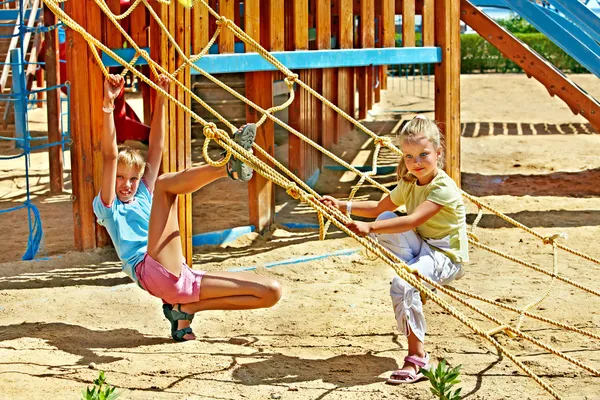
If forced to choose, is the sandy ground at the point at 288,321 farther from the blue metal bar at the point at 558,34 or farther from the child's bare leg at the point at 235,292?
the blue metal bar at the point at 558,34

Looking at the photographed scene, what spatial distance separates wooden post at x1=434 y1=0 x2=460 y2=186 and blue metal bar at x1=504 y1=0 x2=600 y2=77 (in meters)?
1.53

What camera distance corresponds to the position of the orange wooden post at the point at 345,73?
709cm

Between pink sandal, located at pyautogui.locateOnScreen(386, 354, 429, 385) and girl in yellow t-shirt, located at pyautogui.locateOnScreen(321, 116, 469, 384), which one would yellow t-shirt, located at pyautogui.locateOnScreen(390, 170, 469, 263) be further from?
pink sandal, located at pyautogui.locateOnScreen(386, 354, 429, 385)

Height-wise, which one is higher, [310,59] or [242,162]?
[310,59]

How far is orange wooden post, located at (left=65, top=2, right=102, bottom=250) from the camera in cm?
627

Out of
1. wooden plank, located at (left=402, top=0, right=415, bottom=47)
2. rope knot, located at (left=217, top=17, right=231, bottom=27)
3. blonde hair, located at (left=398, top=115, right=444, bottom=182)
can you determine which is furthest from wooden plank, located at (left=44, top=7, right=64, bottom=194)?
blonde hair, located at (left=398, top=115, right=444, bottom=182)

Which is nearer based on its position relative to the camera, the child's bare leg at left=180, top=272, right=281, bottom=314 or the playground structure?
the child's bare leg at left=180, top=272, right=281, bottom=314

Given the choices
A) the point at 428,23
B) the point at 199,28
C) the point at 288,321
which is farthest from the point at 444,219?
the point at 428,23

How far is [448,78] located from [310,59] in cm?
130

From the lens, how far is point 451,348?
4.43 metres

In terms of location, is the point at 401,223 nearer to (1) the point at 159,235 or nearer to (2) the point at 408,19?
(1) the point at 159,235

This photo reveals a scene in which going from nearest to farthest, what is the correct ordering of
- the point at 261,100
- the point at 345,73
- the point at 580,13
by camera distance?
the point at 261,100
the point at 580,13
the point at 345,73

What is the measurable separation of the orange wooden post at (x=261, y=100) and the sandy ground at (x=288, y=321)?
0.70 feet

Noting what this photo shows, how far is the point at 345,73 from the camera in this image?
41.3 ft
